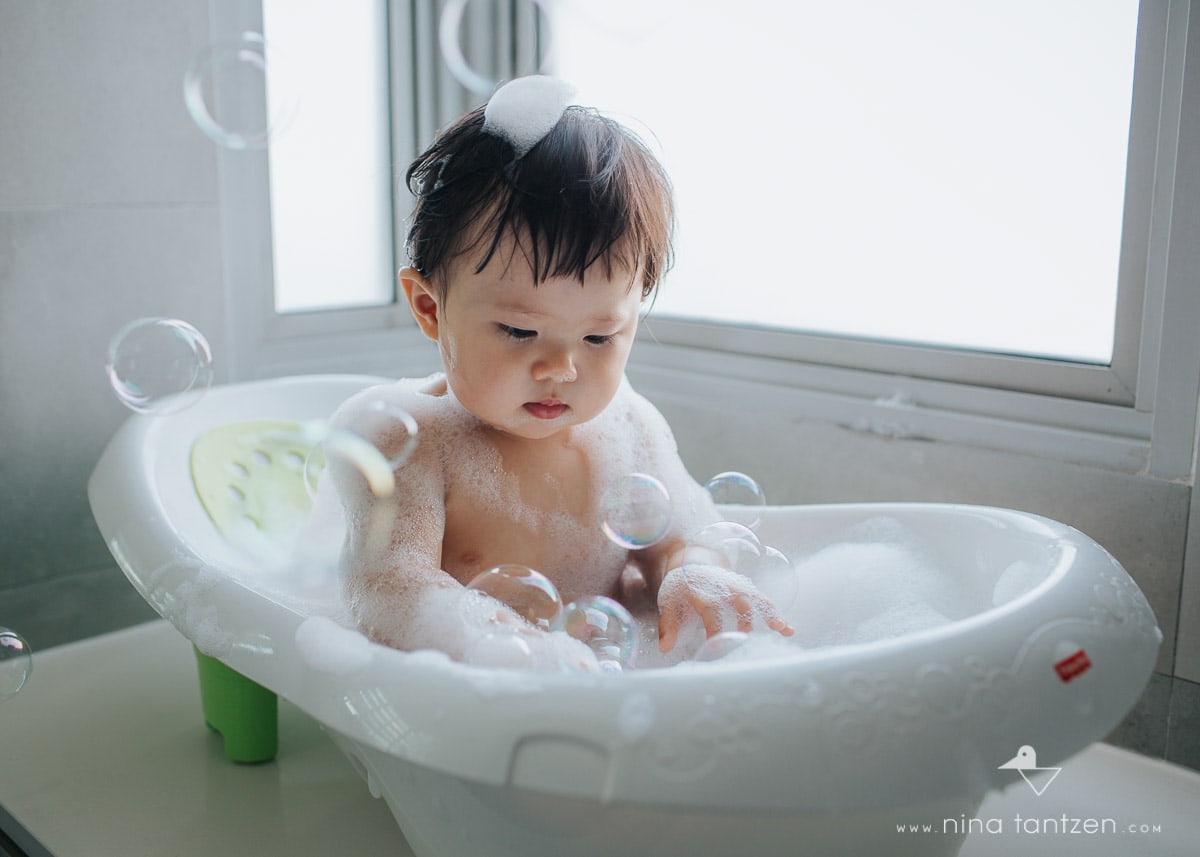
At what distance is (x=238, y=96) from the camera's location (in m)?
2.00

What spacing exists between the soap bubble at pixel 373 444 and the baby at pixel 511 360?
12 mm

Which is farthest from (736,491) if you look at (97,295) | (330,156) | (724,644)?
(330,156)

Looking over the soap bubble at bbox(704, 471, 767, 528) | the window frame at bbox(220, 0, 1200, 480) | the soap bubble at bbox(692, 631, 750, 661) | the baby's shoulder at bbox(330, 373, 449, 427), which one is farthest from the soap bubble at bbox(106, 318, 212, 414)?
the soap bubble at bbox(692, 631, 750, 661)

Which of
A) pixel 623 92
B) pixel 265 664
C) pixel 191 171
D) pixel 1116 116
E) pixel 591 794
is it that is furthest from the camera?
pixel 623 92

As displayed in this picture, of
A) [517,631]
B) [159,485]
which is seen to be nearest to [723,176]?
[159,485]

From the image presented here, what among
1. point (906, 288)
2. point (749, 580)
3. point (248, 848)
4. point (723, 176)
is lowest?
point (248, 848)

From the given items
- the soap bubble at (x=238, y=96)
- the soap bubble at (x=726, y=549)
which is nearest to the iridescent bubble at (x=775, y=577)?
the soap bubble at (x=726, y=549)

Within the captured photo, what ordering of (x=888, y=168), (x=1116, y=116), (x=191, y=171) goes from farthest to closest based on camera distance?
(x=191, y=171) → (x=888, y=168) → (x=1116, y=116)

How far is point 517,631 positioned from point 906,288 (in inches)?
42.8

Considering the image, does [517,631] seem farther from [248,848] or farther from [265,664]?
[248,848]

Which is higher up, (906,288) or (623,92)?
(623,92)

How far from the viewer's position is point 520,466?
135 centimetres

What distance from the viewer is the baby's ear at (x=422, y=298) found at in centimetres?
127

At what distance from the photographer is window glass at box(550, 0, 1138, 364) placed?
5.11 feet
